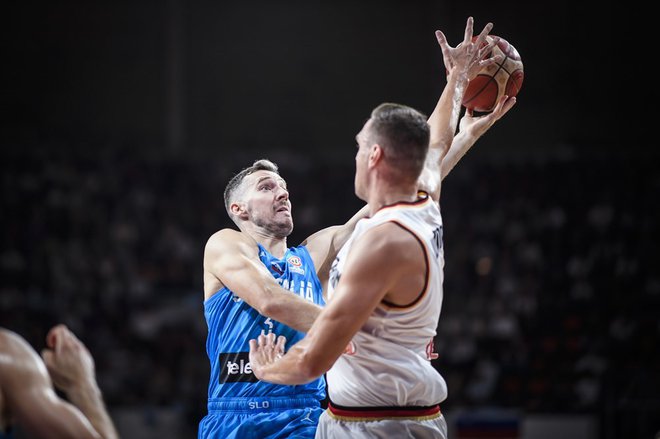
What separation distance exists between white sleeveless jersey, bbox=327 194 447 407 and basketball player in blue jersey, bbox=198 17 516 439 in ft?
2.11

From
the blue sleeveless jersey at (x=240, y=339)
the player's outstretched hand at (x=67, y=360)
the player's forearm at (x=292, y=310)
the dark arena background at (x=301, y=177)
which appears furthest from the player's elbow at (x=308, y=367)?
the dark arena background at (x=301, y=177)

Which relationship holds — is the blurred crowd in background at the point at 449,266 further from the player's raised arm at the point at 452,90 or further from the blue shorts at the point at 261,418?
the player's raised arm at the point at 452,90

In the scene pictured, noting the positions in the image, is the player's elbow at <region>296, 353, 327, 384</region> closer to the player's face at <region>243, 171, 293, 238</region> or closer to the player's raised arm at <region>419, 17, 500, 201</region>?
the player's raised arm at <region>419, 17, 500, 201</region>

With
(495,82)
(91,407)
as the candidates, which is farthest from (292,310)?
(495,82)

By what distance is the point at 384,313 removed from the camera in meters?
3.75

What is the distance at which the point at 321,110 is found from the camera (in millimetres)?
17938

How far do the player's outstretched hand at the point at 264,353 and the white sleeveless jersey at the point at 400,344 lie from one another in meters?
0.33

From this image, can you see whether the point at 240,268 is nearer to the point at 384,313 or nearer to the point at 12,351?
the point at 384,313

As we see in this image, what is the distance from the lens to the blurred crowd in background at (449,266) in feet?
41.8

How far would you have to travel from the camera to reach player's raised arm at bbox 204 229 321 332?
13.8ft

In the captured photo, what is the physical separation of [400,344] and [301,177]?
43.9ft

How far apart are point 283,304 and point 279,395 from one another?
79cm

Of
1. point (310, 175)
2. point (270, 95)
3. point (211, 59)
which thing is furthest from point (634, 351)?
point (211, 59)

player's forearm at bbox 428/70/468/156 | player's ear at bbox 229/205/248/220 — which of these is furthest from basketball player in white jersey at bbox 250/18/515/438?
player's ear at bbox 229/205/248/220
